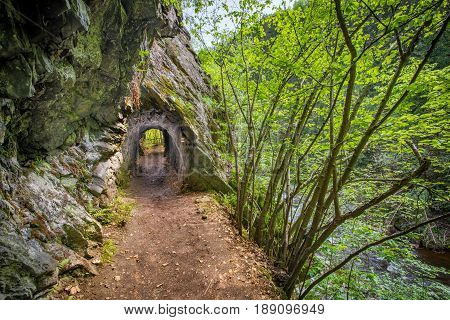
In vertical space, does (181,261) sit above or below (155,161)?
below

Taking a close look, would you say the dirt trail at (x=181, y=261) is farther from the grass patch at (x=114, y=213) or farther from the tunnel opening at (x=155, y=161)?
the tunnel opening at (x=155, y=161)

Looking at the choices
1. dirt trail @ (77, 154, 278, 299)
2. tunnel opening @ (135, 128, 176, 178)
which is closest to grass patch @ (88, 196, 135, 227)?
dirt trail @ (77, 154, 278, 299)

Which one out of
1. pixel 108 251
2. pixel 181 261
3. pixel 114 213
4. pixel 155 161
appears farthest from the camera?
pixel 155 161

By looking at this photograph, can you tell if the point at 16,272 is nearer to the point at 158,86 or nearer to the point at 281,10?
the point at 281,10

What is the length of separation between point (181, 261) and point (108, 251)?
Answer: 62.2 inches

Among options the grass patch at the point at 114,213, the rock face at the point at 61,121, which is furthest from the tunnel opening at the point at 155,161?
the grass patch at the point at 114,213

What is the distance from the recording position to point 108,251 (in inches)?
198

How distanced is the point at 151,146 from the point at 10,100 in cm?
2042

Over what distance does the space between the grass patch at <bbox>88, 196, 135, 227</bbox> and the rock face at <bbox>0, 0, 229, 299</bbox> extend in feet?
0.97

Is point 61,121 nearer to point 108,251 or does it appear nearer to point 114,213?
point 114,213

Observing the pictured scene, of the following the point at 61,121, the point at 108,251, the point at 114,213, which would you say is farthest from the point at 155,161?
the point at 108,251

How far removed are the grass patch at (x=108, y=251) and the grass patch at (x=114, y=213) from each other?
819 millimetres

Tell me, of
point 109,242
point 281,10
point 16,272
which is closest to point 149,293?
point 109,242

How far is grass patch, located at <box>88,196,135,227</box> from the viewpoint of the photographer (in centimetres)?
593
